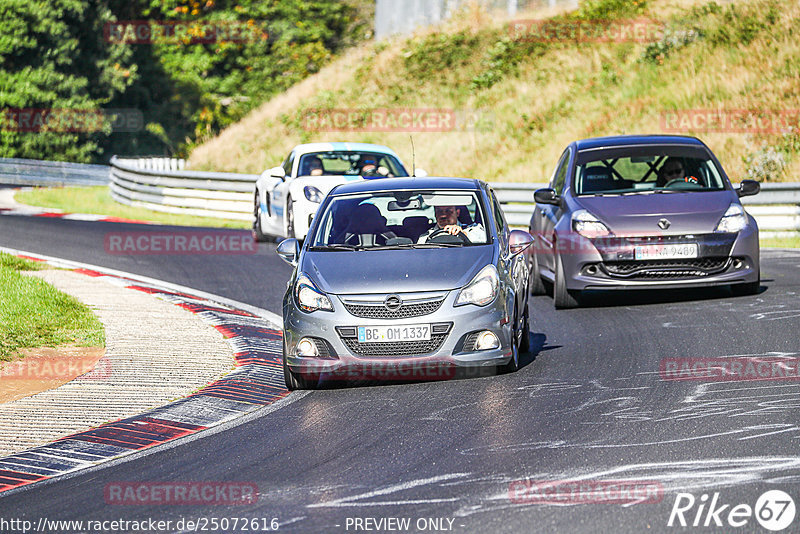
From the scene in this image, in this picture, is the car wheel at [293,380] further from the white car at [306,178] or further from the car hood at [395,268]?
the white car at [306,178]

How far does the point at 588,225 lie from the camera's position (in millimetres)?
12961

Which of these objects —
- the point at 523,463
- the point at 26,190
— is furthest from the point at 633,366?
the point at 26,190

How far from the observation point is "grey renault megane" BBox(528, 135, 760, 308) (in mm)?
12664

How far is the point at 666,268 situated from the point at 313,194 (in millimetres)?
7173

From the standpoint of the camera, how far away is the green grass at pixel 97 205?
1056 inches

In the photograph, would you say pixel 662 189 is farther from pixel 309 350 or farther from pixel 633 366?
pixel 309 350

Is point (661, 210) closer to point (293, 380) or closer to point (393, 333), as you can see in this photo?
point (393, 333)

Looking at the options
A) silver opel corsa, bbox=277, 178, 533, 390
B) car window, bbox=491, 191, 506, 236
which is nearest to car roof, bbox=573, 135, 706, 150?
car window, bbox=491, 191, 506, 236

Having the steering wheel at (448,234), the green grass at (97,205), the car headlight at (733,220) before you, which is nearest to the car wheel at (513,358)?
the steering wheel at (448,234)

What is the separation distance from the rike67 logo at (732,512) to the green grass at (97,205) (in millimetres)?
20300

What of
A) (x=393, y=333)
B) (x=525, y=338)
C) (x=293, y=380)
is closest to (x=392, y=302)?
(x=393, y=333)

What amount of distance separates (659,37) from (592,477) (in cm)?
3077

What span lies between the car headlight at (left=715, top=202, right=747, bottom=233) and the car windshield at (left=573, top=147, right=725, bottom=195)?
2.03ft

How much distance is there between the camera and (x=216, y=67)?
62375mm
